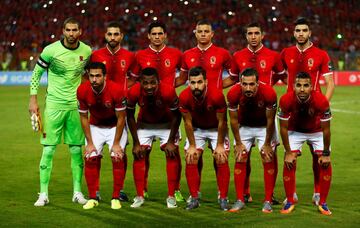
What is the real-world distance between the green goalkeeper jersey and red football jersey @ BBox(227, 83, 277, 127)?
203 centimetres

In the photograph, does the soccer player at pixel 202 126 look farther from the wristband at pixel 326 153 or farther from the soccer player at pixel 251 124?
the wristband at pixel 326 153

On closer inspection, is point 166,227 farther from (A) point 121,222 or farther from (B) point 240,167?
(B) point 240,167

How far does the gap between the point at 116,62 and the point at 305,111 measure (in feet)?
8.22

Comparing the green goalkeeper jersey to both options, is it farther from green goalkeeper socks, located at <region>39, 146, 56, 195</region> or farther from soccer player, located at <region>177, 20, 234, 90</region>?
soccer player, located at <region>177, 20, 234, 90</region>

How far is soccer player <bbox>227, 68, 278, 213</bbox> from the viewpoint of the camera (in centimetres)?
913

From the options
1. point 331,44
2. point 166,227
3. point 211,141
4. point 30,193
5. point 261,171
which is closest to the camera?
point 166,227

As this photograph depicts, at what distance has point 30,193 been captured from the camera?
10539 mm

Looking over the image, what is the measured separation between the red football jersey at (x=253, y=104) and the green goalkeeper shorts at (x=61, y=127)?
6.64ft

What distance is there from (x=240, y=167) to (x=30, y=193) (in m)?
2.93

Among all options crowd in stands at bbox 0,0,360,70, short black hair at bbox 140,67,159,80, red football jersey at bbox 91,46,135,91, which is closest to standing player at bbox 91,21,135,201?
red football jersey at bbox 91,46,135,91

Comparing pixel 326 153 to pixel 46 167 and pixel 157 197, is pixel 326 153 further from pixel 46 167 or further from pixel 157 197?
pixel 46 167

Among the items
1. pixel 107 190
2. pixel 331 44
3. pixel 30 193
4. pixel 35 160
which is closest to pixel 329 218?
pixel 107 190

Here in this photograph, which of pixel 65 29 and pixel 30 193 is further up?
pixel 65 29

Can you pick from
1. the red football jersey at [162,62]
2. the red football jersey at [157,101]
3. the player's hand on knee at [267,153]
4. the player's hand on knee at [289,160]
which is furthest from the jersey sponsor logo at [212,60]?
the player's hand on knee at [289,160]
